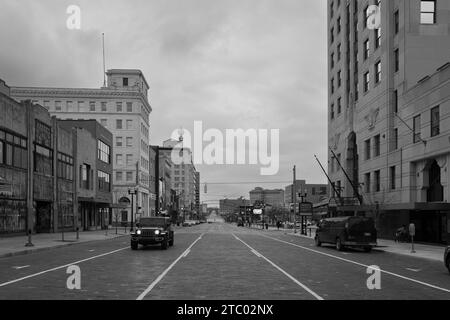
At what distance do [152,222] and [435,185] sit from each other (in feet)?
68.1

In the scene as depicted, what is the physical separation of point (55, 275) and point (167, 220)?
1504cm

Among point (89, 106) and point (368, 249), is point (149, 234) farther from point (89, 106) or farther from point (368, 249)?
point (89, 106)

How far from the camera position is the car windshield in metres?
30.3

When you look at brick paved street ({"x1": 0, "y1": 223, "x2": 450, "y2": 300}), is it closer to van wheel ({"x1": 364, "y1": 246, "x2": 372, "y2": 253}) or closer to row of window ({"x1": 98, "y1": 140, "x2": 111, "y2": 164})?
van wheel ({"x1": 364, "y1": 246, "x2": 372, "y2": 253})

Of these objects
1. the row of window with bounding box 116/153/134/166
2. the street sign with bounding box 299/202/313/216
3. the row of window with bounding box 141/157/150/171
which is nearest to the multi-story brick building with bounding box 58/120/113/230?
the street sign with bounding box 299/202/313/216

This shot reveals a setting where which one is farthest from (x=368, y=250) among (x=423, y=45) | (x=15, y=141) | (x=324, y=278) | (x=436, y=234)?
(x=15, y=141)

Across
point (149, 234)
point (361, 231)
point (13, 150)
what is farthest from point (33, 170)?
point (361, 231)

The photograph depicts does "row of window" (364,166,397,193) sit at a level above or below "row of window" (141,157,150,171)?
below

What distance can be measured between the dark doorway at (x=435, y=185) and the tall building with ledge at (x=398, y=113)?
70mm

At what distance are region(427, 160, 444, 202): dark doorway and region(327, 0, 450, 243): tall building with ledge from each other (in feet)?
0.23

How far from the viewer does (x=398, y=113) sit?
143ft

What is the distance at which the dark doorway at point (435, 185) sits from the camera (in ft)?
123

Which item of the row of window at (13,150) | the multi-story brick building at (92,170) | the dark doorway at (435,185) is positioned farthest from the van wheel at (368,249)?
the multi-story brick building at (92,170)

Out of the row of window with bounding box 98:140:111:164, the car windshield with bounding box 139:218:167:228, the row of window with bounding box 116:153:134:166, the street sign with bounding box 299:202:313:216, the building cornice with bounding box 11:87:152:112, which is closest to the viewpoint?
the car windshield with bounding box 139:218:167:228
